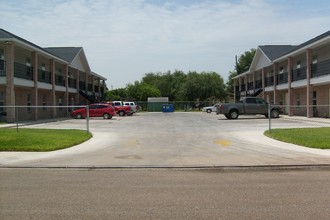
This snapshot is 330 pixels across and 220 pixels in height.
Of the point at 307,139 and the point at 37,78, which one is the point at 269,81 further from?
the point at 307,139

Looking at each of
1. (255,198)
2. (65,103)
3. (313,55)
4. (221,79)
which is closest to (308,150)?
(255,198)

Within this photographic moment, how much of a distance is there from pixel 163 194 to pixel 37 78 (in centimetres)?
2995

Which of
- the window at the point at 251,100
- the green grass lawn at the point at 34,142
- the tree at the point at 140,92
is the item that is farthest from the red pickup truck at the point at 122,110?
the tree at the point at 140,92

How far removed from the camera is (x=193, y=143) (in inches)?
690

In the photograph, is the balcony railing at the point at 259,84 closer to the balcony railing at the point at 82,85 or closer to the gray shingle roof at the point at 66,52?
the balcony railing at the point at 82,85

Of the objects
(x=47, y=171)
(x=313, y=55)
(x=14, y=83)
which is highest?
(x=313, y=55)

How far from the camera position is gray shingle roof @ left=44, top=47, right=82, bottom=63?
4625cm

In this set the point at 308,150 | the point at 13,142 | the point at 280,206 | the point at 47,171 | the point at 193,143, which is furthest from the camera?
the point at 193,143

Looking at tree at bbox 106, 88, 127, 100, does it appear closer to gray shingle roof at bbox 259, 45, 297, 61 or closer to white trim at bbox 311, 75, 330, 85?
gray shingle roof at bbox 259, 45, 297, 61

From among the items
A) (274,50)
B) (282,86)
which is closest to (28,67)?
(282,86)

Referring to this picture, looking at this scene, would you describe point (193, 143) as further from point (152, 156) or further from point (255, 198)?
point (255, 198)

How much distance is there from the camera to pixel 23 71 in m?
33.5

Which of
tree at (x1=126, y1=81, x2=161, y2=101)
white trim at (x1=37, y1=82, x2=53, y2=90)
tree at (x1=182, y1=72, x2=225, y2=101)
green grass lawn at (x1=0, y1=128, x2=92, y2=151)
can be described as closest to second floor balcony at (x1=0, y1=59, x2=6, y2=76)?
white trim at (x1=37, y1=82, x2=53, y2=90)

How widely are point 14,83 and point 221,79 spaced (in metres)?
70.7
